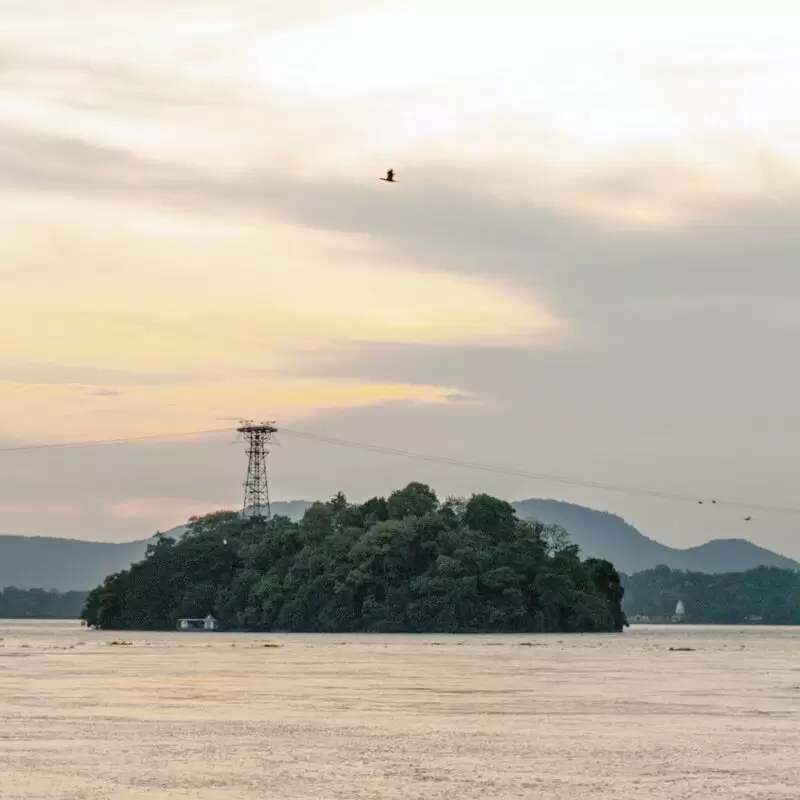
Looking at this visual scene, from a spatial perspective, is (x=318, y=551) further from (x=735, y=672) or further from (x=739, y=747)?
(x=739, y=747)

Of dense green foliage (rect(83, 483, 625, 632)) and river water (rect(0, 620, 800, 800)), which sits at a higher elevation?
dense green foliage (rect(83, 483, 625, 632))

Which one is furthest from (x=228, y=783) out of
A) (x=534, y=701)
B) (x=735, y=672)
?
(x=735, y=672)

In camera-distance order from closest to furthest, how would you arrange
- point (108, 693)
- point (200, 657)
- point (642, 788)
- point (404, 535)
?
point (642, 788), point (108, 693), point (200, 657), point (404, 535)

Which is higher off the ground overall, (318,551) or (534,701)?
(318,551)

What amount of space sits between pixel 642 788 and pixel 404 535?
152 metres

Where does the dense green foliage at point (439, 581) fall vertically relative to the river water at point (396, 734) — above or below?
above

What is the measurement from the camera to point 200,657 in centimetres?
10269

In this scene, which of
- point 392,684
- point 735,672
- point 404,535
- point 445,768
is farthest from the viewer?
point 404,535

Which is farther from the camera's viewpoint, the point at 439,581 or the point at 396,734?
the point at 439,581

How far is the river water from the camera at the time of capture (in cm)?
3347

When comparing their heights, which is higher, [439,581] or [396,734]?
[439,581]

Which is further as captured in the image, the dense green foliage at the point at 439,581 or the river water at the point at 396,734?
the dense green foliage at the point at 439,581

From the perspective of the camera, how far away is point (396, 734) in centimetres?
4372

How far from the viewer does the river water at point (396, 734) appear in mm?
33469
